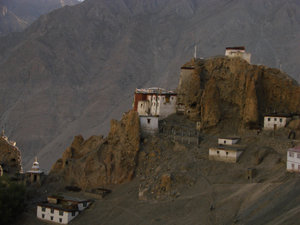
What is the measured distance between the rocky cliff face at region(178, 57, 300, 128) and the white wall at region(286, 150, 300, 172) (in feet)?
39.4

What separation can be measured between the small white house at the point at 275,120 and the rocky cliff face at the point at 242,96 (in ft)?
5.07

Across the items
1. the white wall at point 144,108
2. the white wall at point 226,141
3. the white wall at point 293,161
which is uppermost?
the white wall at point 144,108

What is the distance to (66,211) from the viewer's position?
53.0 metres

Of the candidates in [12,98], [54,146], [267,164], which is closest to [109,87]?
[12,98]

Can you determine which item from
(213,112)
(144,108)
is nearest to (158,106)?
(144,108)

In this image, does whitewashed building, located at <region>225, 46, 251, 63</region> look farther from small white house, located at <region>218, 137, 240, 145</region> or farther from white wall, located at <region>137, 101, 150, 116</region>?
small white house, located at <region>218, 137, 240, 145</region>

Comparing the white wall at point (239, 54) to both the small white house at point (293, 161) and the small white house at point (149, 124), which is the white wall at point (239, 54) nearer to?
the small white house at point (149, 124)

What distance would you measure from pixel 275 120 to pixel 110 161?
Result: 16469 millimetres

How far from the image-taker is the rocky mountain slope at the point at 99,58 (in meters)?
147

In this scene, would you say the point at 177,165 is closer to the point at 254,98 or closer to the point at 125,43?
the point at 254,98

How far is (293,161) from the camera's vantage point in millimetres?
45938

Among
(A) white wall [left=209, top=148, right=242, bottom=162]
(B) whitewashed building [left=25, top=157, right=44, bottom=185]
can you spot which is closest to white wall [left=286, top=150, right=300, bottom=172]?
(A) white wall [left=209, top=148, right=242, bottom=162]

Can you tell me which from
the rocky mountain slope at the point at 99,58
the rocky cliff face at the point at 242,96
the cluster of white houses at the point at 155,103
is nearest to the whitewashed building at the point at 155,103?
the cluster of white houses at the point at 155,103

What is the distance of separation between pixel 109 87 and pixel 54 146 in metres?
38.6
